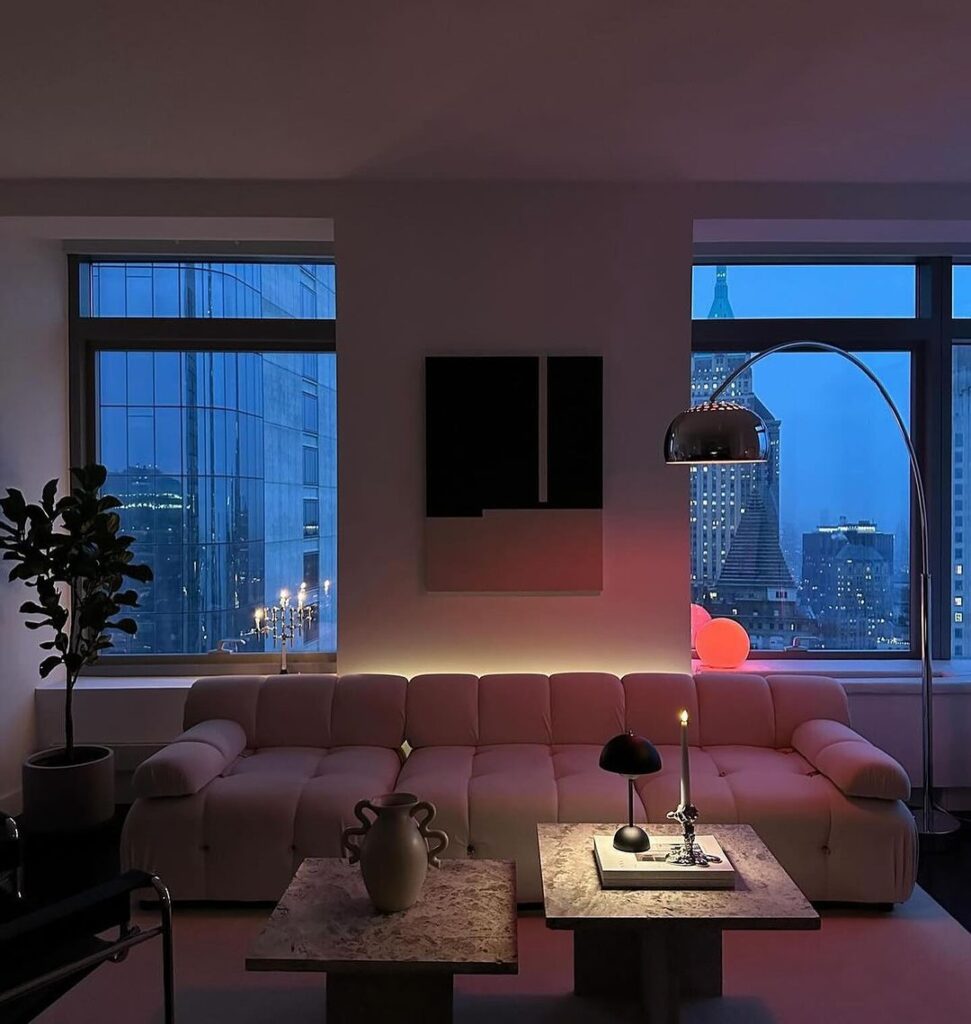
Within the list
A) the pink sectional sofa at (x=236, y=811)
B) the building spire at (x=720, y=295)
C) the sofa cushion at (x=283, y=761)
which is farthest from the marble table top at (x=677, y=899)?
the building spire at (x=720, y=295)

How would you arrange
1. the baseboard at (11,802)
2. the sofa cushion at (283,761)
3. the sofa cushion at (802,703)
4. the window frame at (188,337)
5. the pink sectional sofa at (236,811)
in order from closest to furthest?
the pink sectional sofa at (236,811)
the sofa cushion at (283,761)
the sofa cushion at (802,703)
the baseboard at (11,802)
the window frame at (188,337)

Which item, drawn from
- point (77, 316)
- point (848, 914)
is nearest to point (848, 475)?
point (848, 914)

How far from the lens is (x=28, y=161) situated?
13.3 feet

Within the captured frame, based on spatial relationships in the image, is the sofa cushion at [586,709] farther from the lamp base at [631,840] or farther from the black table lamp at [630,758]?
the black table lamp at [630,758]

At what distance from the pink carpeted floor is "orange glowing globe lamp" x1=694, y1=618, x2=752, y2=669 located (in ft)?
5.06

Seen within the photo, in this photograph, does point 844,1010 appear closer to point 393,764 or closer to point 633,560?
point 393,764

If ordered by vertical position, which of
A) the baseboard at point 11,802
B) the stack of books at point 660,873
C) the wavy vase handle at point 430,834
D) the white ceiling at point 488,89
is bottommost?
the baseboard at point 11,802

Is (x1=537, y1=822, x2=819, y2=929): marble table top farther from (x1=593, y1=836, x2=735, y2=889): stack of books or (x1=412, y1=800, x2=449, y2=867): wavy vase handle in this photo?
(x1=412, y1=800, x2=449, y2=867): wavy vase handle

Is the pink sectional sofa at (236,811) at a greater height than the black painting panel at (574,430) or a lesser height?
lesser

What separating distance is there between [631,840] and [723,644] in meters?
2.07

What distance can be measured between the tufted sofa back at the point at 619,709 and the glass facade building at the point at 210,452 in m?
1.30

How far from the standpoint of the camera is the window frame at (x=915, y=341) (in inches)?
196

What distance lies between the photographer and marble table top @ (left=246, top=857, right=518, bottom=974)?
208 cm

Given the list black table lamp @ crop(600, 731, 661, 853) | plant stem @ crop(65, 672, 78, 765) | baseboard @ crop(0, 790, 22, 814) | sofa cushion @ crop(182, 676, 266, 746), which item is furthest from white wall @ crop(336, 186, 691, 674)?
black table lamp @ crop(600, 731, 661, 853)
